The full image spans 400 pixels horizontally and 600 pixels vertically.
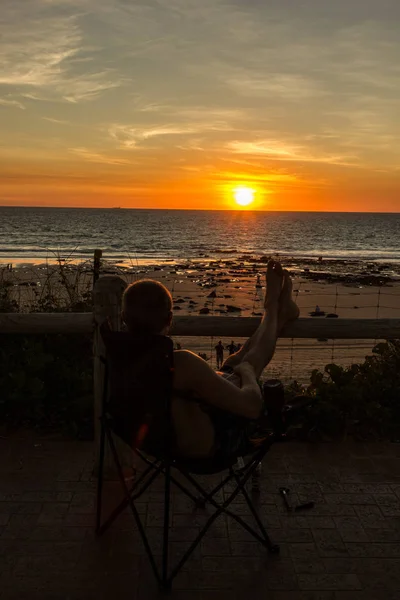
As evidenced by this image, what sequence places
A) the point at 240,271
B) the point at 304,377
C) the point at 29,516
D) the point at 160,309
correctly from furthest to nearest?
the point at 240,271 → the point at 304,377 → the point at 29,516 → the point at 160,309

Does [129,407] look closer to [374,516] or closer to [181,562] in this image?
[181,562]

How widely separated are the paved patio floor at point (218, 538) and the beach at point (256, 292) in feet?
4.29

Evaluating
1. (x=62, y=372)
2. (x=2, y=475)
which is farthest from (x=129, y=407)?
(x=62, y=372)

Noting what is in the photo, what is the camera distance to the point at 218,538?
296 cm

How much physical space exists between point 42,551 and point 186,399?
1096 mm

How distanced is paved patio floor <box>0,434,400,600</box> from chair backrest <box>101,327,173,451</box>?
653 mm

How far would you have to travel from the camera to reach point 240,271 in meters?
26.2

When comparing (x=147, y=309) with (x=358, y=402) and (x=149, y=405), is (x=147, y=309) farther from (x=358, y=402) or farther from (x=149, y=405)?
(x=358, y=402)

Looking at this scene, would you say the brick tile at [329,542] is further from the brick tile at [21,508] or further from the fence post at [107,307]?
the brick tile at [21,508]

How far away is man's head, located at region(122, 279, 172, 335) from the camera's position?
2.50 m

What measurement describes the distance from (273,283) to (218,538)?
1491 mm

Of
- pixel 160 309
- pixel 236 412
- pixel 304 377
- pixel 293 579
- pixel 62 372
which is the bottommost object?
pixel 304 377

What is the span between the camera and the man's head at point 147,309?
8.20ft

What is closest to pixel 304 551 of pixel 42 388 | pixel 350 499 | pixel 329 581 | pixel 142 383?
pixel 329 581
